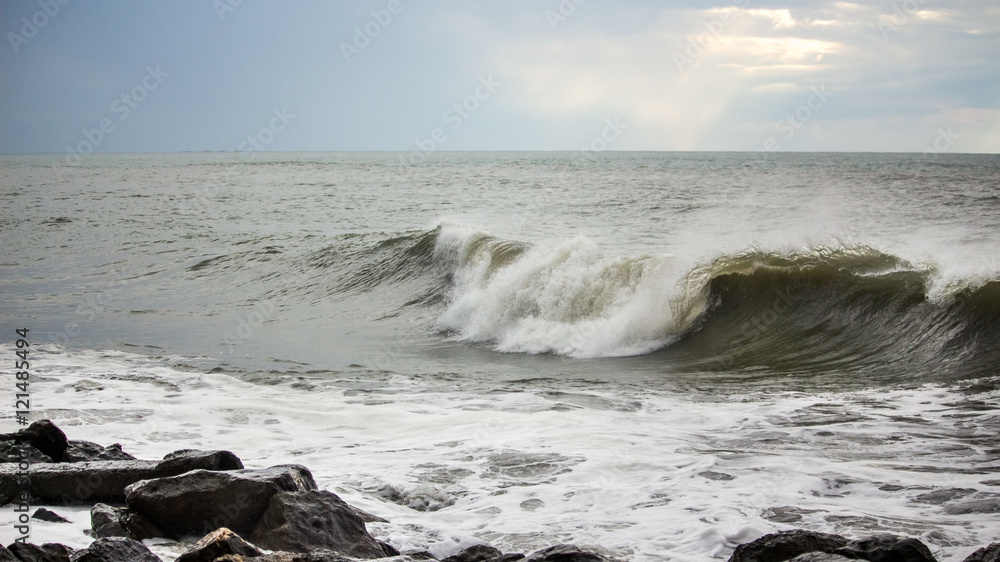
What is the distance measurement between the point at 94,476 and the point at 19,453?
2.04ft

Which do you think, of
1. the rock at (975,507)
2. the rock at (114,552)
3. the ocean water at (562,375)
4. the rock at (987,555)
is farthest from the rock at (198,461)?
the rock at (975,507)

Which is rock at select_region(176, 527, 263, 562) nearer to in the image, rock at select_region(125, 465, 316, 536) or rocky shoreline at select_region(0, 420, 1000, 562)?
rocky shoreline at select_region(0, 420, 1000, 562)

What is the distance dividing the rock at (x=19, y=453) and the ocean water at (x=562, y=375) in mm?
539

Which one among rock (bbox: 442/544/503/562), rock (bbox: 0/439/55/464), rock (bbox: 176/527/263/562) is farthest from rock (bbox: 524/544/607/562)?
rock (bbox: 0/439/55/464)

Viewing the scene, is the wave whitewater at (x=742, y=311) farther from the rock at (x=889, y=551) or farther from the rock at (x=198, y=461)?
the rock at (x=198, y=461)

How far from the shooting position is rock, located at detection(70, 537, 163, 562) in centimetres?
299

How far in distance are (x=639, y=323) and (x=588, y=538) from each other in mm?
6274

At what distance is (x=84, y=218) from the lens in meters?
27.2

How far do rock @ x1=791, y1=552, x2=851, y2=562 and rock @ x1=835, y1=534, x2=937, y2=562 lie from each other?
169mm

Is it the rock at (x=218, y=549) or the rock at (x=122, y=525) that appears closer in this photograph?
the rock at (x=218, y=549)

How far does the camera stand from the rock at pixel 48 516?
3.93 m

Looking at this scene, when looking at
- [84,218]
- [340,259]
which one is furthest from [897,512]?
[84,218]

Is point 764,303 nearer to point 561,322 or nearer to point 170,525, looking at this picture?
point 561,322

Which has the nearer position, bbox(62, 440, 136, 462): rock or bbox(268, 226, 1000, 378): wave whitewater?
bbox(62, 440, 136, 462): rock
